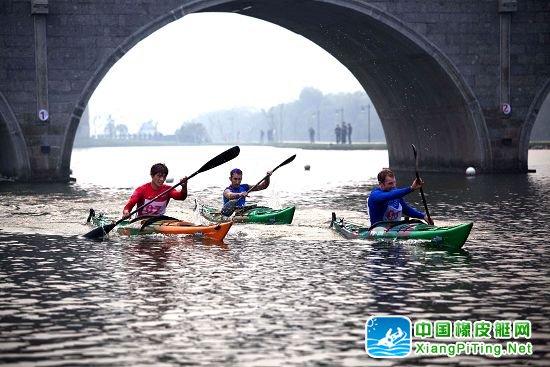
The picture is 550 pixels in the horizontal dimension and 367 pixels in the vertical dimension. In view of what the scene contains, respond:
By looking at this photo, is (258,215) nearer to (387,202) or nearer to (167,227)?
(167,227)

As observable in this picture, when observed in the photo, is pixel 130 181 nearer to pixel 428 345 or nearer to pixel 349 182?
pixel 349 182

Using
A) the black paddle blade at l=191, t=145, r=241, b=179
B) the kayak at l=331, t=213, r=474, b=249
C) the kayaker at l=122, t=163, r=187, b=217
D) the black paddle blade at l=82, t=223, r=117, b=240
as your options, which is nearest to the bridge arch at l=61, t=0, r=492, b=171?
the black paddle blade at l=191, t=145, r=241, b=179

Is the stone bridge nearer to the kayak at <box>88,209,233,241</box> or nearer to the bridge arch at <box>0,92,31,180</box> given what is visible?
the bridge arch at <box>0,92,31,180</box>

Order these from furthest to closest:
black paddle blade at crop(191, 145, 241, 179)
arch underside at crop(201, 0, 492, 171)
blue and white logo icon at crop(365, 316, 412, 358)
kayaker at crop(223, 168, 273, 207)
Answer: arch underside at crop(201, 0, 492, 171), kayaker at crop(223, 168, 273, 207), black paddle blade at crop(191, 145, 241, 179), blue and white logo icon at crop(365, 316, 412, 358)

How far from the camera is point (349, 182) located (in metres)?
41.6

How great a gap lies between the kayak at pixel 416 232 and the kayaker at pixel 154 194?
336cm

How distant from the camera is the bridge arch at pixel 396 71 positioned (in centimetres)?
3784

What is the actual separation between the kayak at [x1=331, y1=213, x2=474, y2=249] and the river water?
0.20m

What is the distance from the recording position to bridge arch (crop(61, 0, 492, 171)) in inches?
1490

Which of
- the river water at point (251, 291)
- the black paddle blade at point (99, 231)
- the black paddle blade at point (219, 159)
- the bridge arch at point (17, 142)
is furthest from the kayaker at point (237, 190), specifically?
the bridge arch at point (17, 142)

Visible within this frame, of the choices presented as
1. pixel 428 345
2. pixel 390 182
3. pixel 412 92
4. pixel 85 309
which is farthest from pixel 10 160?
pixel 428 345

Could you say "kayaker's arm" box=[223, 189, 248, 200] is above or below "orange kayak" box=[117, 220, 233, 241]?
above

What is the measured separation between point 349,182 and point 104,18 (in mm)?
11375

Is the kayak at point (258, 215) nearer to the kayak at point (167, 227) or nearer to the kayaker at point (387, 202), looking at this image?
the kayak at point (167, 227)
